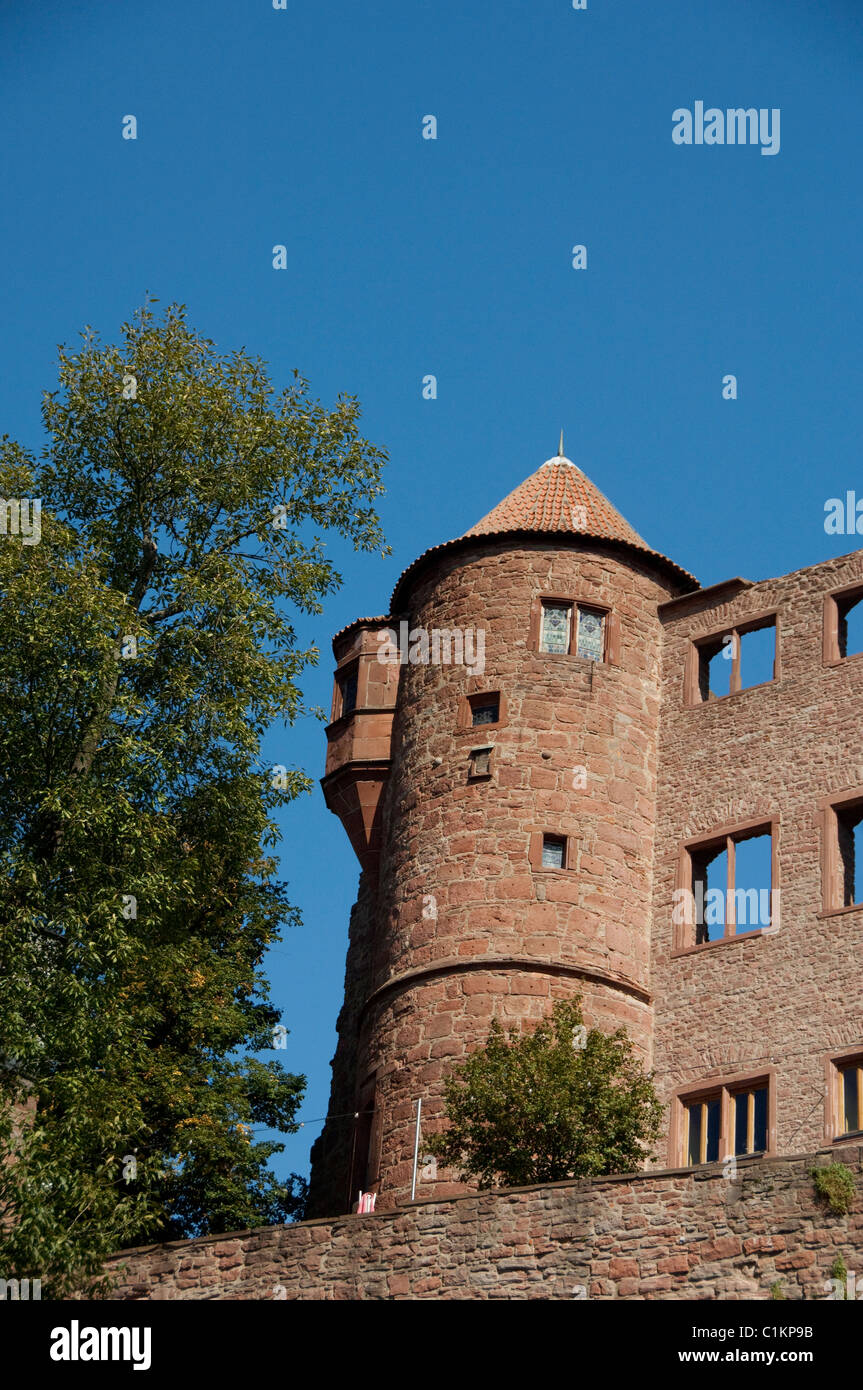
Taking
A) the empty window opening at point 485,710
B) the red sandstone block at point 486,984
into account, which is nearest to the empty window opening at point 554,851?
the red sandstone block at point 486,984

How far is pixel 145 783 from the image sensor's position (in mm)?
28375

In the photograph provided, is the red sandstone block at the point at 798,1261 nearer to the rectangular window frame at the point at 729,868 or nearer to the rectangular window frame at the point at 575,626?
the rectangular window frame at the point at 729,868

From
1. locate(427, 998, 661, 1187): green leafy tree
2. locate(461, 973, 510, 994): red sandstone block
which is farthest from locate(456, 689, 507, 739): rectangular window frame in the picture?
locate(427, 998, 661, 1187): green leafy tree

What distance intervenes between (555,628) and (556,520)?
204cm

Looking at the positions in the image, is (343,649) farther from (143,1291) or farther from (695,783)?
(143,1291)

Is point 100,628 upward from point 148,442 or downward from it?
downward

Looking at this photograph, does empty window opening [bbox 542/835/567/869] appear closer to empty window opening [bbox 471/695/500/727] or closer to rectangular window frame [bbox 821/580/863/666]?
empty window opening [bbox 471/695/500/727]

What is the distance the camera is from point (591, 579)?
33750mm

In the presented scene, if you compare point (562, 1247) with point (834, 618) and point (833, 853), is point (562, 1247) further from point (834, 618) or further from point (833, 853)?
point (834, 618)

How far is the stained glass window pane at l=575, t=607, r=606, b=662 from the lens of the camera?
33.2 m

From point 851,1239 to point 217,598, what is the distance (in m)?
13.2

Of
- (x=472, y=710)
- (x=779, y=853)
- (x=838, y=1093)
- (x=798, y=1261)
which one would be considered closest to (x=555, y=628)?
(x=472, y=710)
